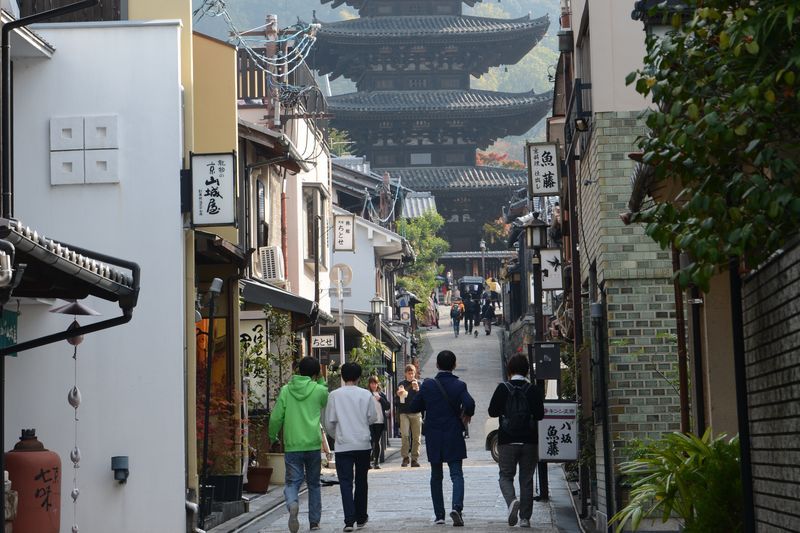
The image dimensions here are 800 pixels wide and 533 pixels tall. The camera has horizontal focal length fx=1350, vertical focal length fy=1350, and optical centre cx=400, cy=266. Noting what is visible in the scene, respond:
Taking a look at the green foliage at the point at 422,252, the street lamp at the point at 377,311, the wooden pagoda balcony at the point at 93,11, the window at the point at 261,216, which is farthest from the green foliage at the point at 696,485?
the green foliage at the point at 422,252

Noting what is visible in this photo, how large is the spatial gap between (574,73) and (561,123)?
606 cm

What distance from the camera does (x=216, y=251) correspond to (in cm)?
1634

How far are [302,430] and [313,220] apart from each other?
17.6 m

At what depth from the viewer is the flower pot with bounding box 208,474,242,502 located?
15995mm

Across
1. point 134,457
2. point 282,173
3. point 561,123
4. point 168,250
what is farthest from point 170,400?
point 282,173

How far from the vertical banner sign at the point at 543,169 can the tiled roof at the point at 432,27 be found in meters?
50.3

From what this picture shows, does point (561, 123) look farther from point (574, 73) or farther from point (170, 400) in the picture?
point (170, 400)

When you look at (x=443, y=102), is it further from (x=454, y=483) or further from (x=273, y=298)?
(x=454, y=483)

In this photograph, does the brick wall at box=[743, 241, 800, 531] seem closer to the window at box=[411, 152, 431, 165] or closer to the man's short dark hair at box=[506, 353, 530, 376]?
the man's short dark hair at box=[506, 353, 530, 376]

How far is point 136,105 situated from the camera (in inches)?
543

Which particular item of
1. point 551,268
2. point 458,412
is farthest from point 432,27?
point 458,412

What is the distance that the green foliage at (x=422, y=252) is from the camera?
56.5 metres

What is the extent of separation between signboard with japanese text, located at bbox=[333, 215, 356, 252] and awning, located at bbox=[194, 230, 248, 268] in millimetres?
16605

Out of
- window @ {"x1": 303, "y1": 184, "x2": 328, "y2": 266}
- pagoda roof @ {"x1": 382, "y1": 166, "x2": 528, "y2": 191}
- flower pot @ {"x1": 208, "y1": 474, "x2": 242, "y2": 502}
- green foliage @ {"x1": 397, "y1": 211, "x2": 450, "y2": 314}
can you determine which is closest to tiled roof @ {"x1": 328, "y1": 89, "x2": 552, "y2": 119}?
pagoda roof @ {"x1": 382, "y1": 166, "x2": 528, "y2": 191}
